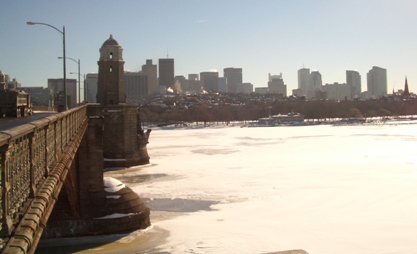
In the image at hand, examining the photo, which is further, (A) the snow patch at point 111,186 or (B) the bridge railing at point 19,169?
(A) the snow patch at point 111,186

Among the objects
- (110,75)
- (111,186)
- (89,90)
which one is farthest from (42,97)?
(111,186)

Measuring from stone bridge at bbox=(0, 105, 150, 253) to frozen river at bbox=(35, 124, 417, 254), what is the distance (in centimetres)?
168

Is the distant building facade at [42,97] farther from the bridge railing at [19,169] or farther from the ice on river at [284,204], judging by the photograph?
the bridge railing at [19,169]

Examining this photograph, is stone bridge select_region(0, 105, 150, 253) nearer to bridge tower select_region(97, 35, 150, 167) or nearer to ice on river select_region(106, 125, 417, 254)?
ice on river select_region(106, 125, 417, 254)

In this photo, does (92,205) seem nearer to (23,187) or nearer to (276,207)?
(276,207)

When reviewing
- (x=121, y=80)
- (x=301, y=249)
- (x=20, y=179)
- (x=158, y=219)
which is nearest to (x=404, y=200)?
(x=301, y=249)

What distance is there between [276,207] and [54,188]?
19.3 m

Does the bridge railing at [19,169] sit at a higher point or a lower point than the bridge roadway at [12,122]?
lower

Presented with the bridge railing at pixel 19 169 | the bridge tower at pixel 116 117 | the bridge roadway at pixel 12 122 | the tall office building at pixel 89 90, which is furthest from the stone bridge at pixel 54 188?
the tall office building at pixel 89 90

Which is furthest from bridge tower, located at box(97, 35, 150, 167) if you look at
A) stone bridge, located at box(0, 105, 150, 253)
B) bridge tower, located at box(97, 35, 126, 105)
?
stone bridge, located at box(0, 105, 150, 253)

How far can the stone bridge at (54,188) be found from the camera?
212 inches

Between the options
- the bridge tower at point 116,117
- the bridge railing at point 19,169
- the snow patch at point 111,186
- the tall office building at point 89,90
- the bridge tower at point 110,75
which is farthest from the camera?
the tall office building at point 89,90

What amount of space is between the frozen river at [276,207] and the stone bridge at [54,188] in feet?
5.50

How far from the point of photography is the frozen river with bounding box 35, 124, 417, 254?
1978 centimetres
